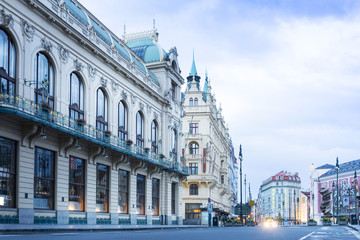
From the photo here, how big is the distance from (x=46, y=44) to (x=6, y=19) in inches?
162

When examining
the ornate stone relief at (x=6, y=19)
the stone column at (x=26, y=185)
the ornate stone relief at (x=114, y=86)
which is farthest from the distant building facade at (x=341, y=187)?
the ornate stone relief at (x=6, y=19)

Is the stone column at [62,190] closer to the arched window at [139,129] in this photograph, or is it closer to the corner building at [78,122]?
the corner building at [78,122]

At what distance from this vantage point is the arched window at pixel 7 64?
84.6ft

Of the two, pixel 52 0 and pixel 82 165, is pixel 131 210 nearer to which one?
pixel 82 165

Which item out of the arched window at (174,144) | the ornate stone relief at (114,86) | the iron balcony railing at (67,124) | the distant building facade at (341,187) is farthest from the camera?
the distant building facade at (341,187)

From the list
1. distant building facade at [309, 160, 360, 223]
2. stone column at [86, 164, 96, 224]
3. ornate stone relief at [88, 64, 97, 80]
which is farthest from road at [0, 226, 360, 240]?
distant building facade at [309, 160, 360, 223]

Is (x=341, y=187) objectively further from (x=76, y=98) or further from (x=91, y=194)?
(x=76, y=98)

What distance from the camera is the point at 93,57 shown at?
3622cm

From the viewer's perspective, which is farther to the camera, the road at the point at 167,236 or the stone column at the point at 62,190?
the stone column at the point at 62,190

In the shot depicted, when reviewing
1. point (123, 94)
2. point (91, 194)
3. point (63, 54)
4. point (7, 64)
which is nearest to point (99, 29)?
point (123, 94)

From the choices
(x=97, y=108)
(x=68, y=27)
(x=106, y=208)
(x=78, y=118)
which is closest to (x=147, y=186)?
(x=106, y=208)

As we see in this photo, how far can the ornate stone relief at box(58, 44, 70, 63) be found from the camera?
104 ft

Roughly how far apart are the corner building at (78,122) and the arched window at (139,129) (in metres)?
0.10

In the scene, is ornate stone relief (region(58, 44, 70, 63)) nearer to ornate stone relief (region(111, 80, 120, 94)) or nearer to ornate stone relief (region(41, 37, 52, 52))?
ornate stone relief (region(41, 37, 52, 52))
